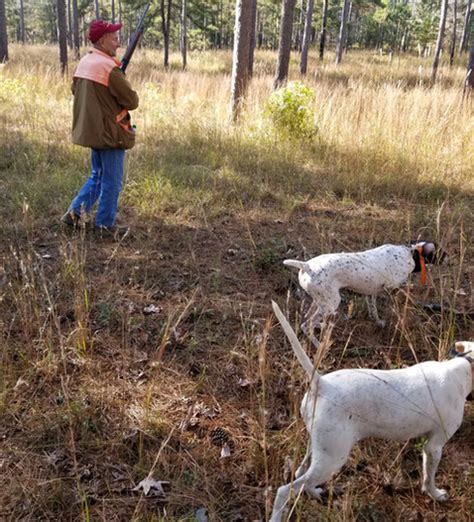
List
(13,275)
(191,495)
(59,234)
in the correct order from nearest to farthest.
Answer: (191,495) → (13,275) → (59,234)

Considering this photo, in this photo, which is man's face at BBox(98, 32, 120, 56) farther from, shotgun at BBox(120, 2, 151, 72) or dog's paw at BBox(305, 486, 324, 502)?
dog's paw at BBox(305, 486, 324, 502)

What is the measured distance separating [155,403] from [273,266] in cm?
189

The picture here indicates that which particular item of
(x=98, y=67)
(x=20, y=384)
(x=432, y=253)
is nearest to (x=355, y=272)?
(x=432, y=253)

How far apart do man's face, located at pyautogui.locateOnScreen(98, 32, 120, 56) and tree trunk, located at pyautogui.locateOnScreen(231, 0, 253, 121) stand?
14.3 feet

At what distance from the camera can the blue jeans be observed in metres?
4.57

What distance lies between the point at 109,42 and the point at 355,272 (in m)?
3.00

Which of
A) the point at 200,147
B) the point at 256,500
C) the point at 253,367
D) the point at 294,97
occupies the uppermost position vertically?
the point at 294,97

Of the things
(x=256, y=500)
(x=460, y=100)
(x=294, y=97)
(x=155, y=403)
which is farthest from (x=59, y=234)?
(x=460, y=100)

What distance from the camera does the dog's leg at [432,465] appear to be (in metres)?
2.04

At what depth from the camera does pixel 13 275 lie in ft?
12.6

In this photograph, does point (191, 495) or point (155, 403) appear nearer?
point (191, 495)

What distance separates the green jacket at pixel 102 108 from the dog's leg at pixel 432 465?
3681 mm

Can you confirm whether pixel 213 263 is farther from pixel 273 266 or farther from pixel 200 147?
pixel 200 147

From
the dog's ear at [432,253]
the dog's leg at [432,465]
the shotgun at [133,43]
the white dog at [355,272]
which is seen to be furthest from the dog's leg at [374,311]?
the shotgun at [133,43]
